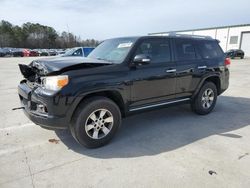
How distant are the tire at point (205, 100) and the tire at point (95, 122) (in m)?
2.26

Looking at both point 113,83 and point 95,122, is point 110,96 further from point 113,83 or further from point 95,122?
point 95,122

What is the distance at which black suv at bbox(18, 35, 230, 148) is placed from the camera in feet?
10.4

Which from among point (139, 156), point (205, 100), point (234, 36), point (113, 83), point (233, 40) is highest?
point (234, 36)

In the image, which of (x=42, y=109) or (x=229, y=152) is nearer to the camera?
(x=42, y=109)

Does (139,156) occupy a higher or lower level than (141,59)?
lower

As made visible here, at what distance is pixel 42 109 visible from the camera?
325 cm

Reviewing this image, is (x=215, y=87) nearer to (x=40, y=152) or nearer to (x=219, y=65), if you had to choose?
(x=219, y=65)

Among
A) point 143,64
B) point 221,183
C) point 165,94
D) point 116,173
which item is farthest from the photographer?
point 165,94

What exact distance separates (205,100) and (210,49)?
126 centimetres

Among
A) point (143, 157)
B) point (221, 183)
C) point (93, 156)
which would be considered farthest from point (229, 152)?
point (93, 156)

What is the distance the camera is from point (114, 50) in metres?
4.27

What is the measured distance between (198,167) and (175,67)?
2091 millimetres

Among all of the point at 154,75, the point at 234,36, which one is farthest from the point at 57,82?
the point at 234,36

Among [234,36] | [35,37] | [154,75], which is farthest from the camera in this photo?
[35,37]
